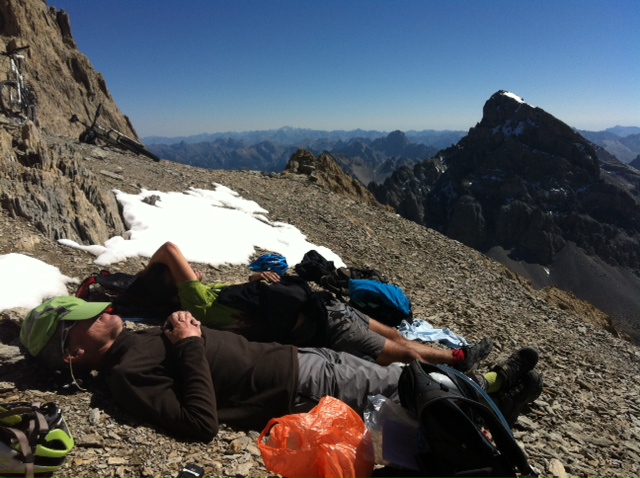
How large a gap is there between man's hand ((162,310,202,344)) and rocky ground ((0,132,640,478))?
0.97 meters

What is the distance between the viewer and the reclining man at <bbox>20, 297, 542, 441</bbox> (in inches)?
167

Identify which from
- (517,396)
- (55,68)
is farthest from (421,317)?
(55,68)

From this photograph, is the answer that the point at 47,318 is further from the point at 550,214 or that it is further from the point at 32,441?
the point at 550,214

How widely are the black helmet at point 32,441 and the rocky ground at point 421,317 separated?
18 cm

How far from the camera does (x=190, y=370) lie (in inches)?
171

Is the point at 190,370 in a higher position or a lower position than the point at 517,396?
Answer: higher

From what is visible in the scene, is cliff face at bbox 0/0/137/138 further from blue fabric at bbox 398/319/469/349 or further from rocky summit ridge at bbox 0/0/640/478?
blue fabric at bbox 398/319/469/349

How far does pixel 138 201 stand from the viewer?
1336 centimetres

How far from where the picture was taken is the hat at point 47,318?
15.1 feet

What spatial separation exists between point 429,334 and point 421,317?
4.90 feet

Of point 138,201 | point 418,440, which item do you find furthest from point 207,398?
point 138,201

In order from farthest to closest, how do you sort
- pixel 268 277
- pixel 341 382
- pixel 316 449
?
pixel 268 277 → pixel 341 382 → pixel 316 449

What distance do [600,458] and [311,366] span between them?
4258mm

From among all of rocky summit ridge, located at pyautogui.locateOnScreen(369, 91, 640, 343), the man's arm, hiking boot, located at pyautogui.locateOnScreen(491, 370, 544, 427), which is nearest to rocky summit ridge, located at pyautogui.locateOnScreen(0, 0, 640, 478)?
the man's arm
